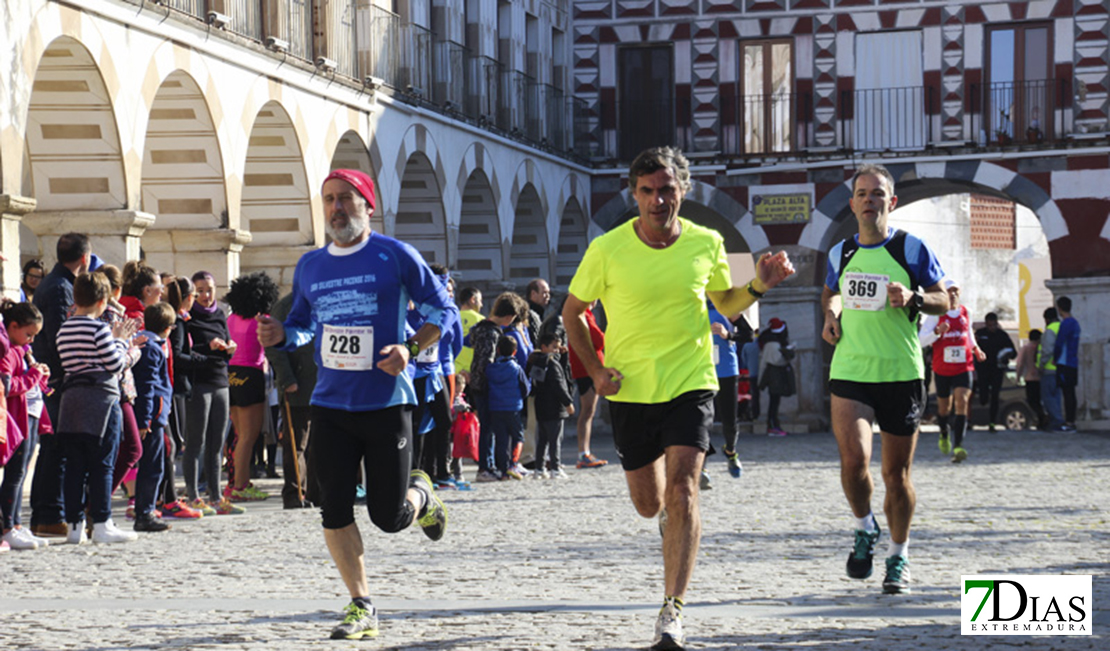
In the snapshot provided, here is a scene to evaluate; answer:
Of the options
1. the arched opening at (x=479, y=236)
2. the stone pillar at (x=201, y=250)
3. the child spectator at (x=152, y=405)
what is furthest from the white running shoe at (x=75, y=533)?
the arched opening at (x=479, y=236)

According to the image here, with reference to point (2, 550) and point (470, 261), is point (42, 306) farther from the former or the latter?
point (470, 261)

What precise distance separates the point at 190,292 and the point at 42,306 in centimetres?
159

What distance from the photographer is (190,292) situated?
40.6 feet

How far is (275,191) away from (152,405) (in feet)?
30.7

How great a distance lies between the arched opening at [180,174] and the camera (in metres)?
17.8

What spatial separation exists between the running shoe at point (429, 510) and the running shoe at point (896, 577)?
1929 millimetres

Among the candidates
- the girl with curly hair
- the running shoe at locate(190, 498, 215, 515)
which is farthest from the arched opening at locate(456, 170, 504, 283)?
the running shoe at locate(190, 498, 215, 515)

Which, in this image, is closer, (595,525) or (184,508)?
(595,525)

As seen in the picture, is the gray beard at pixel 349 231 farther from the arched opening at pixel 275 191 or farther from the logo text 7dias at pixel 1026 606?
the arched opening at pixel 275 191

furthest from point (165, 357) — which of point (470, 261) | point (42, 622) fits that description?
point (470, 261)

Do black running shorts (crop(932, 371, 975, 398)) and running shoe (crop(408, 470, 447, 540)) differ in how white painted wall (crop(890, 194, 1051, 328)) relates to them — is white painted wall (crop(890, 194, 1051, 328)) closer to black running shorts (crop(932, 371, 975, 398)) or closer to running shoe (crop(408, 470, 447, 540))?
black running shorts (crop(932, 371, 975, 398))

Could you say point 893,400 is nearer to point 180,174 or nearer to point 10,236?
point 10,236

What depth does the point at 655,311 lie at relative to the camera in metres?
6.80

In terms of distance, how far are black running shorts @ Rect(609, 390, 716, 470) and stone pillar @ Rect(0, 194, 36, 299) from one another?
281 inches
